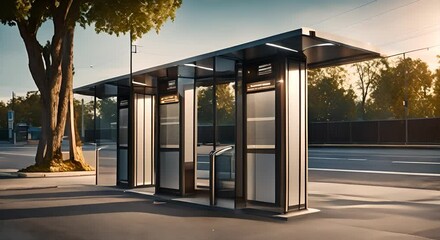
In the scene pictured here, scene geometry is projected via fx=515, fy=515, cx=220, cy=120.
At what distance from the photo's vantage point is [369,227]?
24.6 ft

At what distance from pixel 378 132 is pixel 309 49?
3437cm

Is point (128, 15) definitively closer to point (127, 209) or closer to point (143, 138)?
point (143, 138)

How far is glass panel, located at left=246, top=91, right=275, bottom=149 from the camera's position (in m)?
9.00

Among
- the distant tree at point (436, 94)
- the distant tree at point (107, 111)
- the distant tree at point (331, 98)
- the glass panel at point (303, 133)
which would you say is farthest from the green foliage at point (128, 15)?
the distant tree at point (331, 98)

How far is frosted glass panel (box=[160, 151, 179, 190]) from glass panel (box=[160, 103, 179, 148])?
225mm

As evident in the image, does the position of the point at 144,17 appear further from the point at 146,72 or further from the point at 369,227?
the point at 369,227

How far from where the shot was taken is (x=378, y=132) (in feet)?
135

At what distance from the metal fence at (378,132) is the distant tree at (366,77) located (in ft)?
14.8

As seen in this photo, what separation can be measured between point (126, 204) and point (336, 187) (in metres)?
5.63

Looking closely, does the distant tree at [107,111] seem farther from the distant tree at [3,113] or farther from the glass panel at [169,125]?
the distant tree at [3,113]

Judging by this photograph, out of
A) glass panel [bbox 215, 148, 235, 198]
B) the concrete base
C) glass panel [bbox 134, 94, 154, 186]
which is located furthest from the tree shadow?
glass panel [bbox 134, 94, 154, 186]

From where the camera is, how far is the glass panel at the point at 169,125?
11.6 meters

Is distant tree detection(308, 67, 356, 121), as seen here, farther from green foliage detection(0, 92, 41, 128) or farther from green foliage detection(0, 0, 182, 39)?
green foliage detection(0, 92, 41, 128)

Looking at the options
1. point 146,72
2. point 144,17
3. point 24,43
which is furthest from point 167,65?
point 24,43
